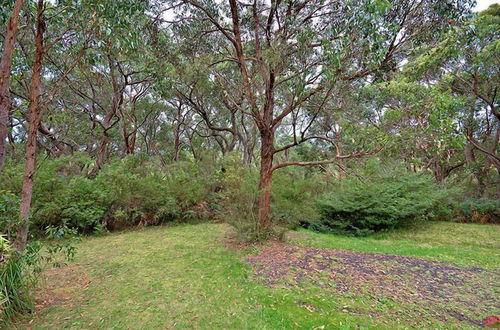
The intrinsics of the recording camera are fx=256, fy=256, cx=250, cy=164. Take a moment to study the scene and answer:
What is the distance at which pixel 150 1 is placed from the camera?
202 inches

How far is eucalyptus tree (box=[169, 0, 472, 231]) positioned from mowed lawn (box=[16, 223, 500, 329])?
188 centimetres

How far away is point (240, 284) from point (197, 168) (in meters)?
6.29

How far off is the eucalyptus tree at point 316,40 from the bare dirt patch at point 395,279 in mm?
1347

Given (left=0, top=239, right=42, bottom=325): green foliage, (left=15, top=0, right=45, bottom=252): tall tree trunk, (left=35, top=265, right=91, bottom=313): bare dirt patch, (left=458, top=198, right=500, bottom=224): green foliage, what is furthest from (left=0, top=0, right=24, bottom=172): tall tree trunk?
(left=458, top=198, right=500, bottom=224): green foliage

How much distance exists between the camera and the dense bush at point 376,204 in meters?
8.06

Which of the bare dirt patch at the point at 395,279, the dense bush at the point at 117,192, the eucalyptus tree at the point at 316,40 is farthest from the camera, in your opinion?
the dense bush at the point at 117,192

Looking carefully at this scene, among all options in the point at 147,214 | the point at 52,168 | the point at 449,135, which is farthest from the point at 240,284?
the point at 52,168

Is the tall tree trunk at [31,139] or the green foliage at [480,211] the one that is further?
the green foliage at [480,211]

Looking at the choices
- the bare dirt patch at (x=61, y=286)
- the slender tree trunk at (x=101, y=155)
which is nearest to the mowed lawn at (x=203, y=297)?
the bare dirt patch at (x=61, y=286)

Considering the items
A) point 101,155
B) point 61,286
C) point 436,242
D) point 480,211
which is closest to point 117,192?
point 101,155

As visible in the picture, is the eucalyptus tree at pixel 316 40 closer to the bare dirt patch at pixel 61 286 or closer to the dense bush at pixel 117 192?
the bare dirt patch at pixel 61 286

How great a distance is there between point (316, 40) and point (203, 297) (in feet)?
14.6

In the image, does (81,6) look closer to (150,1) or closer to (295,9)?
(150,1)

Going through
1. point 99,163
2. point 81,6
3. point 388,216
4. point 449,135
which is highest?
point 81,6
